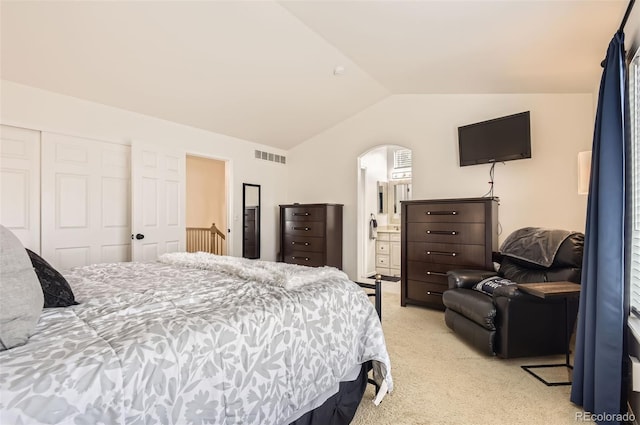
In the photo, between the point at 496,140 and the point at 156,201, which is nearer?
the point at 496,140

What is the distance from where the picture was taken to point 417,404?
1.89 m

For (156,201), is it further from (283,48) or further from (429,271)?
(429,271)

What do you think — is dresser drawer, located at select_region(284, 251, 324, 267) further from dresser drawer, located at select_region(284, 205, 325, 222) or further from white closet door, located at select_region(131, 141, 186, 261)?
white closet door, located at select_region(131, 141, 186, 261)

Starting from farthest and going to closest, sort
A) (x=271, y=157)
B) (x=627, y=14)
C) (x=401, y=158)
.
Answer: (x=401, y=158)
(x=271, y=157)
(x=627, y=14)

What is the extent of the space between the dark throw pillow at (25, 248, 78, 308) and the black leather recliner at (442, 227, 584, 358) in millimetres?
2676

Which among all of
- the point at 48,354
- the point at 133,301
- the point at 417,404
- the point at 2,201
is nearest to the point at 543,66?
the point at 417,404

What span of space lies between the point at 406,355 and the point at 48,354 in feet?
A: 7.77

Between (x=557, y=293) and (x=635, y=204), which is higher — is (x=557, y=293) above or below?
below

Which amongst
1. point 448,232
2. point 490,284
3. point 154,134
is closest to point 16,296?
point 490,284

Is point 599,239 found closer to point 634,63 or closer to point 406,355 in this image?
point 634,63

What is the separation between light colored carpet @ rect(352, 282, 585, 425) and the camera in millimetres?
1770

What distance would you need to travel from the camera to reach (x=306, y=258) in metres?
5.00

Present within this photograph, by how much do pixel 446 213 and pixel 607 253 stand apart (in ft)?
6.53

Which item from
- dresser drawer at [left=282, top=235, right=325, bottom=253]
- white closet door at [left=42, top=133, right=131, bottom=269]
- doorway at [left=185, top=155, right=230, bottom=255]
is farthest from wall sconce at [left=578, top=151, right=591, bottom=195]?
doorway at [left=185, top=155, right=230, bottom=255]
